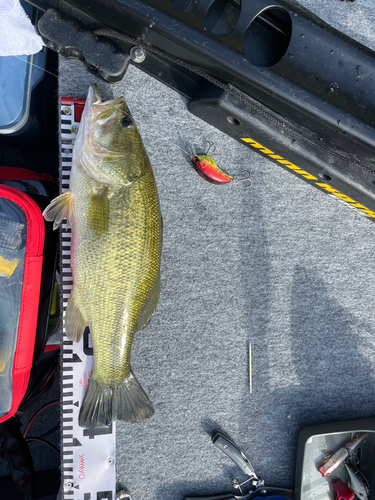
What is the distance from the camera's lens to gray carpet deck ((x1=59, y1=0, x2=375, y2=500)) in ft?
3.94

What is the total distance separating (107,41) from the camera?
3.09 ft

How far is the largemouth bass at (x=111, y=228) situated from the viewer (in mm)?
895

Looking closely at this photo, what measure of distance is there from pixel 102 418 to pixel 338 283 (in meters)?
0.96

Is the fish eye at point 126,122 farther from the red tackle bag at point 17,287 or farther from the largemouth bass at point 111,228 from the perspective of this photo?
the red tackle bag at point 17,287

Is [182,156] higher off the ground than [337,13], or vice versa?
[337,13]

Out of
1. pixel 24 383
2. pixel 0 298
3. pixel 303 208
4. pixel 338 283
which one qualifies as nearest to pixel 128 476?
pixel 24 383

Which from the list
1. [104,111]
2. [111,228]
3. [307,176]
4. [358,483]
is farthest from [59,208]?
[358,483]

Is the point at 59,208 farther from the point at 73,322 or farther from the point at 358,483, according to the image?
the point at 358,483

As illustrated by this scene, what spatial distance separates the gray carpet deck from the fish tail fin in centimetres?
19

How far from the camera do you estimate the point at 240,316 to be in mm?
1234

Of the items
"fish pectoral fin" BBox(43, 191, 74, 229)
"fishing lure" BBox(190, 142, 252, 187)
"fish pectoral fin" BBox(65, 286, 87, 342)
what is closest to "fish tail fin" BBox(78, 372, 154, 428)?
"fish pectoral fin" BBox(65, 286, 87, 342)

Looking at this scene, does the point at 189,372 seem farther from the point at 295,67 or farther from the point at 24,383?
the point at 295,67

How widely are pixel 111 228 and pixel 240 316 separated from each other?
2.00ft

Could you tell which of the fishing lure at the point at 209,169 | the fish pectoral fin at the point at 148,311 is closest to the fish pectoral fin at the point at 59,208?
the fish pectoral fin at the point at 148,311
